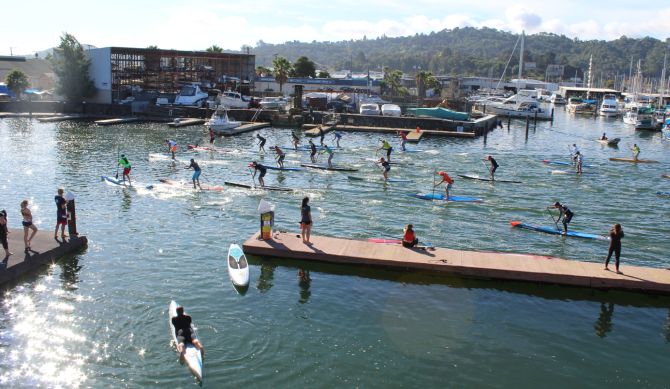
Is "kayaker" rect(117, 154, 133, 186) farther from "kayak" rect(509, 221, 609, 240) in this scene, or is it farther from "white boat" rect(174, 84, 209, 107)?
"white boat" rect(174, 84, 209, 107)

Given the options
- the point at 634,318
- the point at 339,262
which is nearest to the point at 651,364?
the point at 634,318

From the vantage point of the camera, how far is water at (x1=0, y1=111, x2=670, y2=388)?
13.7 meters

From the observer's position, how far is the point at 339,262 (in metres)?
20.5

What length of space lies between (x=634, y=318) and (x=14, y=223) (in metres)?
23.6

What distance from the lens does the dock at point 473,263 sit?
18906 millimetres

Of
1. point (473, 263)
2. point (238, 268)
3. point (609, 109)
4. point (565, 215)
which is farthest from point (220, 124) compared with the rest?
point (609, 109)

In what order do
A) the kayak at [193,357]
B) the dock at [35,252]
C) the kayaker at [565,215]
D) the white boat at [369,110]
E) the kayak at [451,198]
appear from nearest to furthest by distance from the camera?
the kayak at [193,357]
the dock at [35,252]
the kayaker at [565,215]
the kayak at [451,198]
the white boat at [369,110]

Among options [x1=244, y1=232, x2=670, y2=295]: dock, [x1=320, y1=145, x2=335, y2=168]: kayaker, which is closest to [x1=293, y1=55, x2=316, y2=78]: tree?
[x1=320, y1=145, x2=335, y2=168]: kayaker

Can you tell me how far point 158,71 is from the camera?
87.2m

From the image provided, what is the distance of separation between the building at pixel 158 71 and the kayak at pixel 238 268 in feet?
225

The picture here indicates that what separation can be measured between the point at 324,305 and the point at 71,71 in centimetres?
7396

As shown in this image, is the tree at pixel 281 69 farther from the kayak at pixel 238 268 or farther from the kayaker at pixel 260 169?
the kayak at pixel 238 268

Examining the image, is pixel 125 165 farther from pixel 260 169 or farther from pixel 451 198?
pixel 451 198

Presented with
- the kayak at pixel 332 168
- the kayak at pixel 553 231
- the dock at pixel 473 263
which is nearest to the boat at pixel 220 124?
the kayak at pixel 332 168
